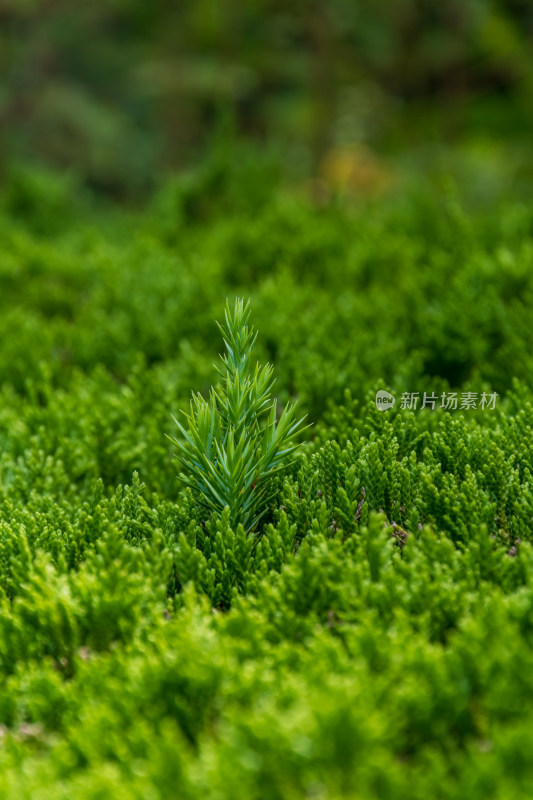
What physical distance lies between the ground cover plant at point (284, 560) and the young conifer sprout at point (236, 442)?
0.03 metres

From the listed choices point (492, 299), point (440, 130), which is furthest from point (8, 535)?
point (440, 130)

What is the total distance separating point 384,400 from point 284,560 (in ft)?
2.84

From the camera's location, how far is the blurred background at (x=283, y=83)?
12.4 meters

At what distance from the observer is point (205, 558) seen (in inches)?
72.5

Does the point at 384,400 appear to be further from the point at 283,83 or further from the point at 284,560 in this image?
the point at 283,83

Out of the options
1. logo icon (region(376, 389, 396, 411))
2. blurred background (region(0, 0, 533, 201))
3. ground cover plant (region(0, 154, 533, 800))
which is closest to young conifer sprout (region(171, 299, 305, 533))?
ground cover plant (region(0, 154, 533, 800))

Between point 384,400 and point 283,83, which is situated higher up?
point 283,83

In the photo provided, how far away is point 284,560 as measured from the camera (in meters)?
1.82

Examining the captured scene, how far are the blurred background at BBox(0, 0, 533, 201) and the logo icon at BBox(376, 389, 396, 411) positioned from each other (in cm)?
971

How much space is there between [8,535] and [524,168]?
44.0 ft

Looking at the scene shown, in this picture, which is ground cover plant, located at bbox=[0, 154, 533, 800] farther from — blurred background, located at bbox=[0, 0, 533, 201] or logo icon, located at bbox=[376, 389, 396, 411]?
blurred background, located at bbox=[0, 0, 533, 201]

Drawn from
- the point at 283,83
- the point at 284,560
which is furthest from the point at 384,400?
the point at 283,83

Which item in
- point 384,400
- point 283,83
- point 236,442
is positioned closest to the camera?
point 236,442

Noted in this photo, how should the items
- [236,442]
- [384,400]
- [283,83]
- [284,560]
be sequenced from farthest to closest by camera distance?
[283,83] < [384,400] < [236,442] < [284,560]
